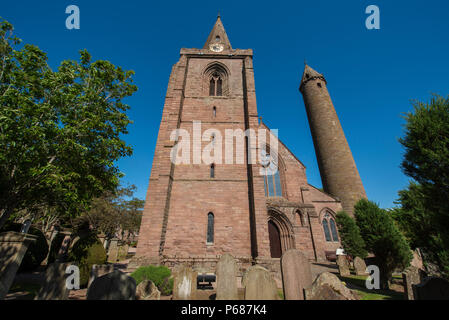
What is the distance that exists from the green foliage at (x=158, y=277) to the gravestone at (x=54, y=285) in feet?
11.0

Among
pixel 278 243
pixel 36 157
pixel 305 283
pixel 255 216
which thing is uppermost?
pixel 36 157

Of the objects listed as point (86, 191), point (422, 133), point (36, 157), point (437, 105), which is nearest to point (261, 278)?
point (422, 133)

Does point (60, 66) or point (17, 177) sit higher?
point (60, 66)

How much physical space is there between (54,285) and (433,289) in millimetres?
8528

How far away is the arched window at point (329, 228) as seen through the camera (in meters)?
18.2

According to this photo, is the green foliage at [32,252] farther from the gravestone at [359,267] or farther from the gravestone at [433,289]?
the gravestone at [359,267]

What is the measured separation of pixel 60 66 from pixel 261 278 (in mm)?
11507

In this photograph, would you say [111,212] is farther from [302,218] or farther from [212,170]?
[302,218]

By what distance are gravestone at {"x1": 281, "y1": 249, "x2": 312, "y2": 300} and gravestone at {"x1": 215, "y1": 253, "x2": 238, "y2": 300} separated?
1205mm

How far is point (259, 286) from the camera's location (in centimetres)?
402

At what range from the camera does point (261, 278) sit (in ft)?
13.3

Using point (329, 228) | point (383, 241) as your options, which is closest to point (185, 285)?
point (383, 241)

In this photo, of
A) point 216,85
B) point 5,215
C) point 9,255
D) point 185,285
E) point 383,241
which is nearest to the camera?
point 9,255
